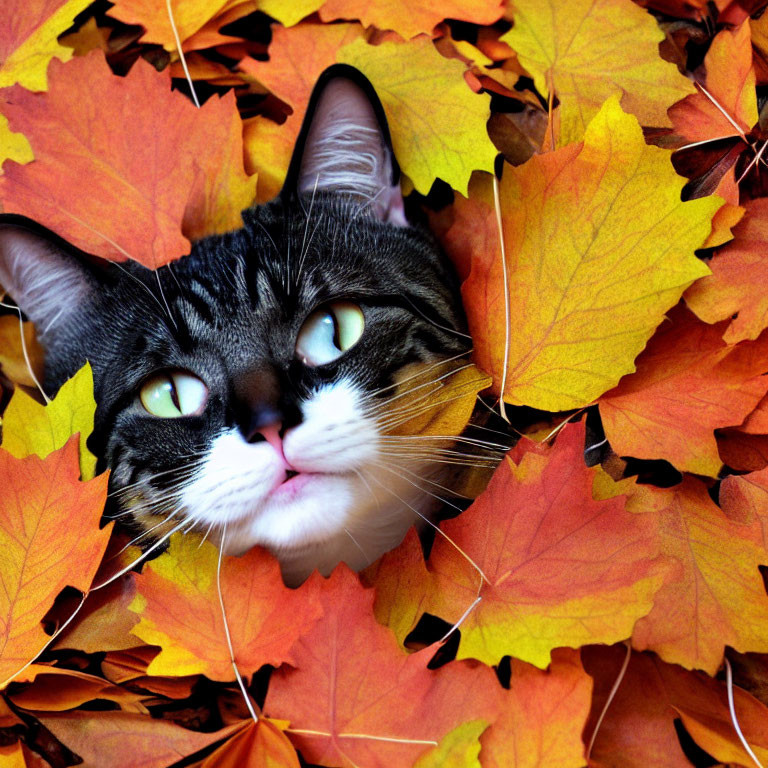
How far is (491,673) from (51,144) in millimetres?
950

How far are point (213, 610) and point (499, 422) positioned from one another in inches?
18.7

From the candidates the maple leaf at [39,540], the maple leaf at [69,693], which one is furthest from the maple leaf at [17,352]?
the maple leaf at [69,693]

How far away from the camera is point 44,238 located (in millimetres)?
1149

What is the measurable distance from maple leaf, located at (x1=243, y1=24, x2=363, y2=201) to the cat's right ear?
A: 32 centimetres

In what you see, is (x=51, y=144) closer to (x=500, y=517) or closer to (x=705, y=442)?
(x=500, y=517)

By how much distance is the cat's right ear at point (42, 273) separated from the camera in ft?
3.77

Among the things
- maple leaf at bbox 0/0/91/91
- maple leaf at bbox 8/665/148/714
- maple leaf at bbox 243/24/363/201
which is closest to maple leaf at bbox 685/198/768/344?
maple leaf at bbox 243/24/363/201

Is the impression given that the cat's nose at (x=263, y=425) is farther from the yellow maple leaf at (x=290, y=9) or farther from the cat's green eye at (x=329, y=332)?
the yellow maple leaf at (x=290, y=9)

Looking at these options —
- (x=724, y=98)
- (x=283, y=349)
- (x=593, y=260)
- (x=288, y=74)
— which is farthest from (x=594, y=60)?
(x=283, y=349)

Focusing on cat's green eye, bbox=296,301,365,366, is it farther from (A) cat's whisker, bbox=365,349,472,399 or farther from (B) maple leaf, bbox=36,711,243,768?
(B) maple leaf, bbox=36,711,243,768

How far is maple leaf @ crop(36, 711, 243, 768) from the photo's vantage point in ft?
3.05

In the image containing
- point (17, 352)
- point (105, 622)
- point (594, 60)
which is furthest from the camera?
point (17, 352)

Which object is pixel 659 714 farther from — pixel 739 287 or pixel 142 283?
pixel 142 283

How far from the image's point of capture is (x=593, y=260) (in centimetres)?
103
